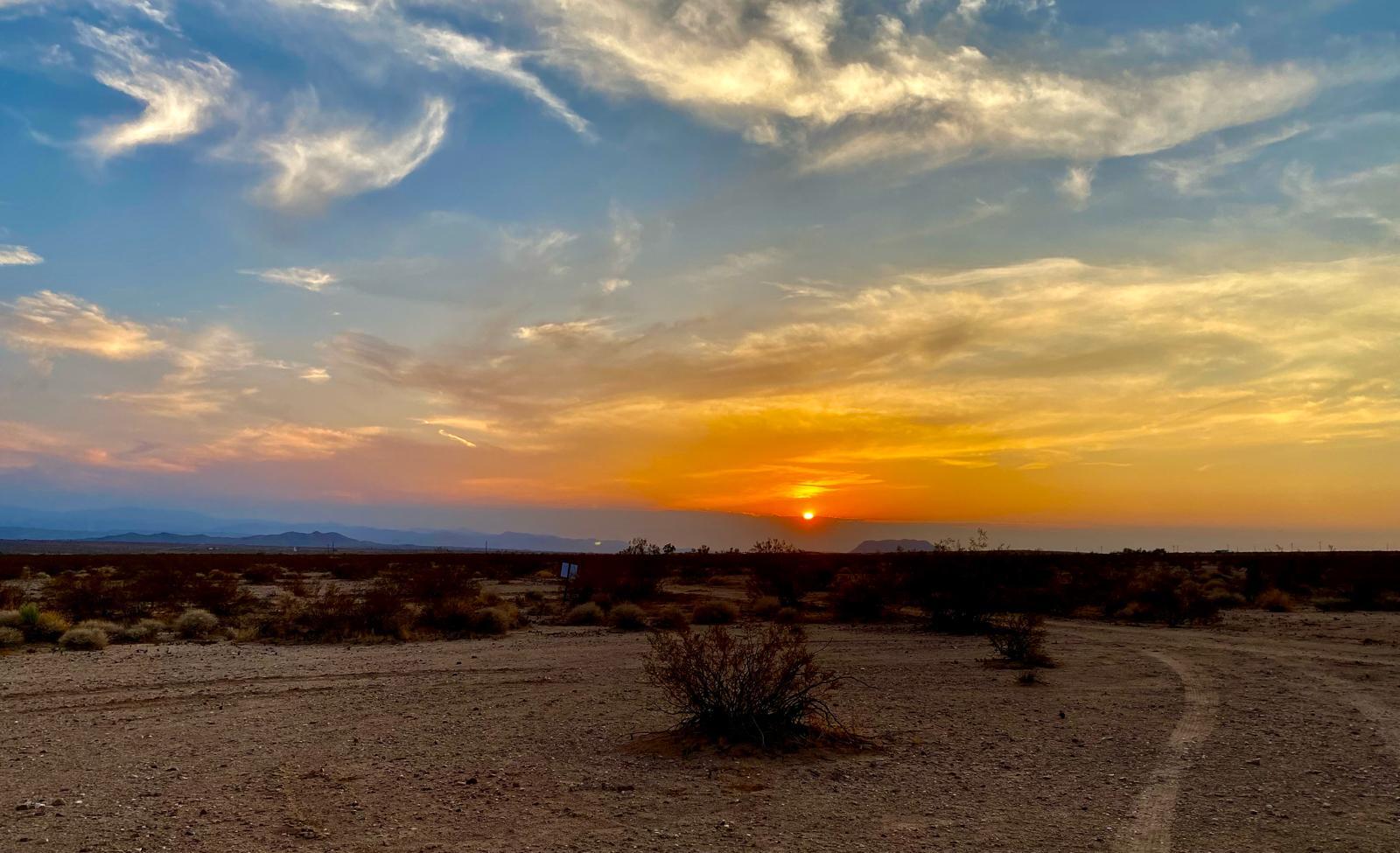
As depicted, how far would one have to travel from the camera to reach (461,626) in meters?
24.5

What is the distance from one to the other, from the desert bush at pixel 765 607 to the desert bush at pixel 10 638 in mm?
19277

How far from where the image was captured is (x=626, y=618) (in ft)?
86.3

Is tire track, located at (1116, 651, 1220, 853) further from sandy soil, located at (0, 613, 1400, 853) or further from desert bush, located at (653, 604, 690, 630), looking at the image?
desert bush, located at (653, 604, 690, 630)

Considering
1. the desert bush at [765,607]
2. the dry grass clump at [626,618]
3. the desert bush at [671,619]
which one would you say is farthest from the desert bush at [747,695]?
the desert bush at [765,607]

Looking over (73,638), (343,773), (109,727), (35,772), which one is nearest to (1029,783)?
(343,773)

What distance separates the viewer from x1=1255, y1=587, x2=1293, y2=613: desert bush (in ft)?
101

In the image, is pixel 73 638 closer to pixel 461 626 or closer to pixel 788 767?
pixel 461 626

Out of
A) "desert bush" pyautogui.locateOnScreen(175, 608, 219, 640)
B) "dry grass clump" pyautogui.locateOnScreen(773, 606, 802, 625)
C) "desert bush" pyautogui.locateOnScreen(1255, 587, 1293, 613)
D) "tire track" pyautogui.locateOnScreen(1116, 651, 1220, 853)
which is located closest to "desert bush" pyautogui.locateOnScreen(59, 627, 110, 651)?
"desert bush" pyautogui.locateOnScreen(175, 608, 219, 640)

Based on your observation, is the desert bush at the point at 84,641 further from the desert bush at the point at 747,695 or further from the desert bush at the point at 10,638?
the desert bush at the point at 747,695

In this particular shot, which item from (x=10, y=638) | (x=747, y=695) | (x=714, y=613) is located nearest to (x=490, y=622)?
(x=714, y=613)

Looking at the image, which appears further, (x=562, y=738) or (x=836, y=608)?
(x=836, y=608)

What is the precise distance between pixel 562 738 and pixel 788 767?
2.93 meters

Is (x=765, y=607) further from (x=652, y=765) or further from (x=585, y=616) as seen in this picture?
(x=652, y=765)

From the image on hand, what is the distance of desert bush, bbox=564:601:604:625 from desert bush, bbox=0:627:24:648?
43.8ft
